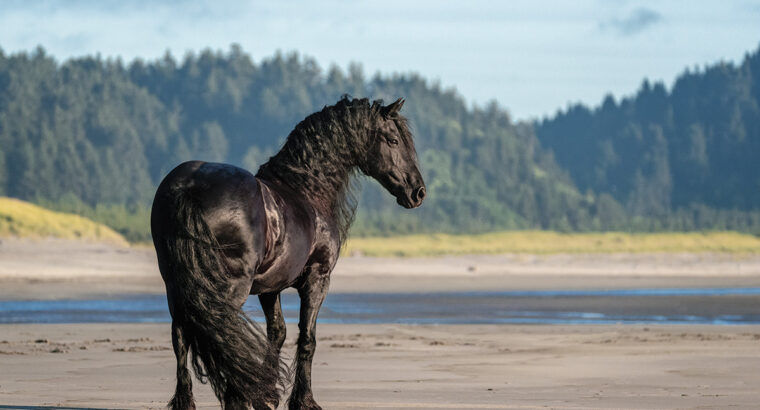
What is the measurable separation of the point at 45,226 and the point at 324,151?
137 ft

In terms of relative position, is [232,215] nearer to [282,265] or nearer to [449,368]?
[282,265]

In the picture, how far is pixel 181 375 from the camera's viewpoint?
7.53 metres

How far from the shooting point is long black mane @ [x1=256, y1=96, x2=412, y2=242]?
848cm

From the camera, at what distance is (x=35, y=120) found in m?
82.4

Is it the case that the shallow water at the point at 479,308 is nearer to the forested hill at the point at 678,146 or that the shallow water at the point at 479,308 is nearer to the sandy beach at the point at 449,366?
the sandy beach at the point at 449,366

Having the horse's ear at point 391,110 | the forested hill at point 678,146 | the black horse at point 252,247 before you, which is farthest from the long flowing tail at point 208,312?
the forested hill at point 678,146

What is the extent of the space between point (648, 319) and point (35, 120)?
6796 cm

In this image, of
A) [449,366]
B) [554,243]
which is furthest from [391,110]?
[554,243]

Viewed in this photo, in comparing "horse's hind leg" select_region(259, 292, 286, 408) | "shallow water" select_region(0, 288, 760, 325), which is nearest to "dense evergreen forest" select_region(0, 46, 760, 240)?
"shallow water" select_region(0, 288, 760, 325)

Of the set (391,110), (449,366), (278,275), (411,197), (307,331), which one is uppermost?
(391,110)

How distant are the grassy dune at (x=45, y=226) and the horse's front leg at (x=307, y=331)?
38434 millimetres

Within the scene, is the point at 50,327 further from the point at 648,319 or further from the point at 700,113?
the point at 700,113

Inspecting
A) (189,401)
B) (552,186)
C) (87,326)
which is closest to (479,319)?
(87,326)

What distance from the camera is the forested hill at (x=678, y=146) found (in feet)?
382
